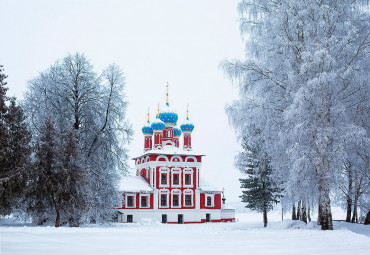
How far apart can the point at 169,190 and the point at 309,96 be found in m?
30.4

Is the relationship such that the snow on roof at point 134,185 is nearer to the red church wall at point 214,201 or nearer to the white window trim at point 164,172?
the white window trim at point 164,172

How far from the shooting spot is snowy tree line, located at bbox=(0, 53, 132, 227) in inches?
898

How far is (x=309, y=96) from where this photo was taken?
17562 millimetres

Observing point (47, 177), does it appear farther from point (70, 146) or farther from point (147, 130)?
point (147, 130)

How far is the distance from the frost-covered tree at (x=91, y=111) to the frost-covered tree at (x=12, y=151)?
12.8ft

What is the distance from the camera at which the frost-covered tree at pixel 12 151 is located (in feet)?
70.0

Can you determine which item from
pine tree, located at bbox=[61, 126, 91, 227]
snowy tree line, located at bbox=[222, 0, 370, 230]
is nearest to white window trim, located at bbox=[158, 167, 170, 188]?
pine tree, located at bbox=[61, 126, 91, 227]

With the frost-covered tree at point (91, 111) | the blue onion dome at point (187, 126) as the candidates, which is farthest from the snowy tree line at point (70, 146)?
the blue onion dome at point (187, 126)

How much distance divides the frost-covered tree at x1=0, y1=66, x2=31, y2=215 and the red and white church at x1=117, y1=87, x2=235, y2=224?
2176 centimetres

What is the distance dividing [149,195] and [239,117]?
26.6m

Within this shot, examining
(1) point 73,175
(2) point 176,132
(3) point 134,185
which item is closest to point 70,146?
(1) point 73,175

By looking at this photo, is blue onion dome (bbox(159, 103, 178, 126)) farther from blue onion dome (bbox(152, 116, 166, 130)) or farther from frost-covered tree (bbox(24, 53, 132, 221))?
frost-covered tree (bbox(24, 53, 132, 221))

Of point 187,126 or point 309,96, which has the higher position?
point 187,126

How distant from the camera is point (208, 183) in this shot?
4928cm
